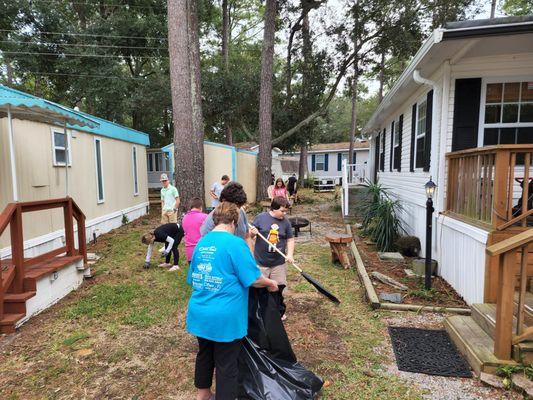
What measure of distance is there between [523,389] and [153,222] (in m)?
10.9

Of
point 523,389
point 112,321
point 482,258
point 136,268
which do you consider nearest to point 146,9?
point 136,268

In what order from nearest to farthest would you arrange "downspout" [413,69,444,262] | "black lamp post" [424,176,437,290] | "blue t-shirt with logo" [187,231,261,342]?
1. "blue t-shirt with logo" [187,231,261,342]
2. "black lamp post" [424,176,437,290]
3. "downspout" [413,69,444,262]

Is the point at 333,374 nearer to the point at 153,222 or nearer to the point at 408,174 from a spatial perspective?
the point at 408,174

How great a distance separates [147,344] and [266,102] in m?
11.8

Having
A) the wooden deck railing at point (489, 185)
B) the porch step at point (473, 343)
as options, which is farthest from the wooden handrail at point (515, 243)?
the wooden deck railing at point (489, 185)

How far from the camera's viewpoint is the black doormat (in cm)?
Answer: 315

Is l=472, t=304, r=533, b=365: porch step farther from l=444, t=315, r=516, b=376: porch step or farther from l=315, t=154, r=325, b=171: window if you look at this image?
l=315, t=154, r=325, b=171: window

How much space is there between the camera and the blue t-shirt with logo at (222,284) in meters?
2.18

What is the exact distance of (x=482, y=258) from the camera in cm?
407

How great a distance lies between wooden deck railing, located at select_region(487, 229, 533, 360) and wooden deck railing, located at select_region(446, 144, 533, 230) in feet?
3.48

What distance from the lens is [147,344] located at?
12.2 ft

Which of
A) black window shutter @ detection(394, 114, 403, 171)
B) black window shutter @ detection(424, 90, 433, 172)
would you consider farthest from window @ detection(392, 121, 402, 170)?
black window shutter @ detection(424, 90, 433, 172)

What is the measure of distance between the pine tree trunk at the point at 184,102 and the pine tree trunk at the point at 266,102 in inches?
181

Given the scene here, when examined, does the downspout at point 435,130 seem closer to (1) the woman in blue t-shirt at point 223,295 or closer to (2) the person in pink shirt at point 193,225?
(2) the person in pink shirt at point 193,225
